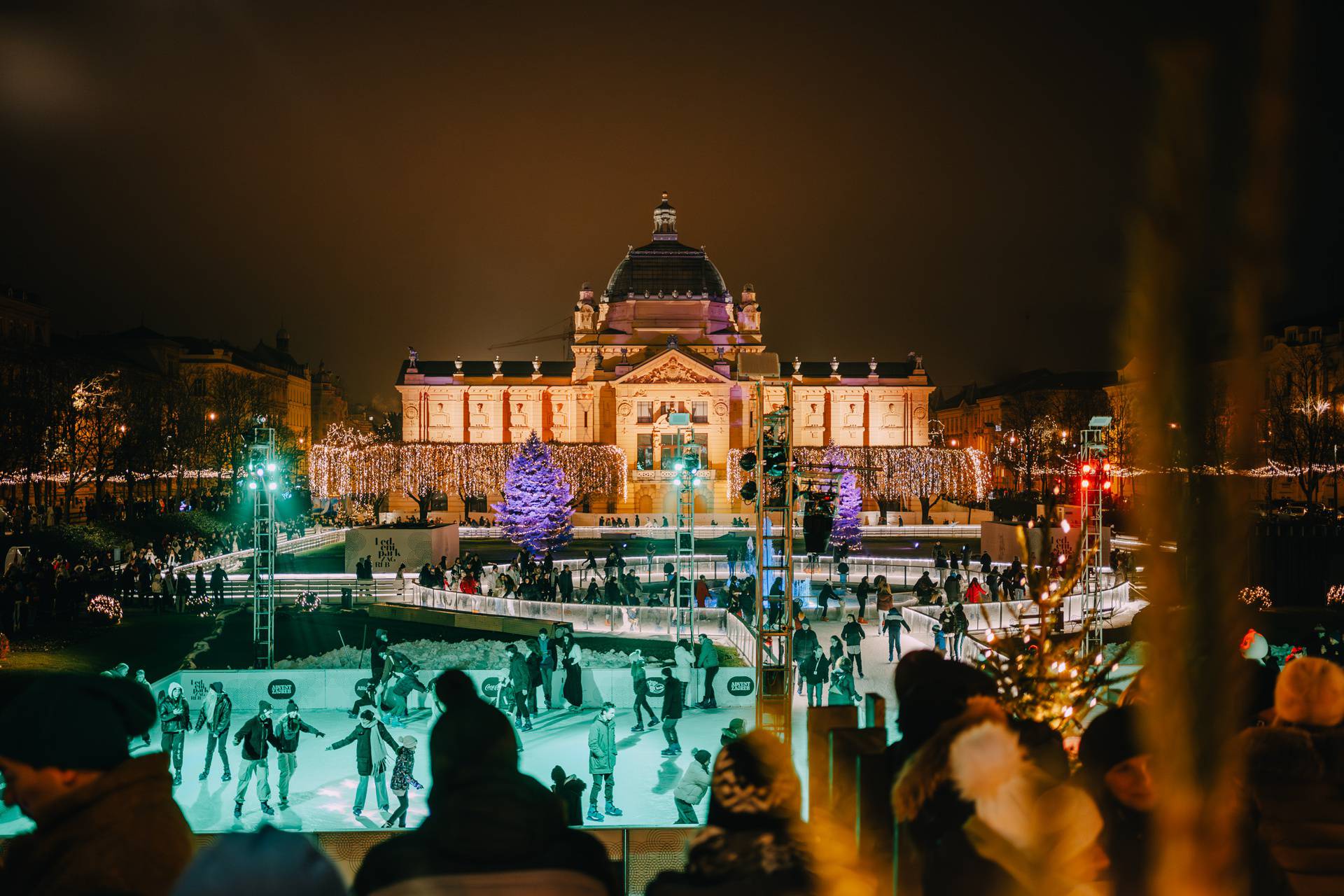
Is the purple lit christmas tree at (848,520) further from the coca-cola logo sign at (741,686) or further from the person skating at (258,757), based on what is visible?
the person skating at (258,757)

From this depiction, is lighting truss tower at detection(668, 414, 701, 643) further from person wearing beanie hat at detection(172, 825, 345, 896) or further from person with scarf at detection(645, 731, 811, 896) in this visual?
person wearing beanie hat at detection(172, 825, 345, 896)

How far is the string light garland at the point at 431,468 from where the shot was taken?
63656 millimetres

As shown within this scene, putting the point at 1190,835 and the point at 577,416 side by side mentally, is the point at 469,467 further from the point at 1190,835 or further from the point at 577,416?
the point at 1190,835

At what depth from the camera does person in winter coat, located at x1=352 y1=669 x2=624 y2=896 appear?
280 centimetres

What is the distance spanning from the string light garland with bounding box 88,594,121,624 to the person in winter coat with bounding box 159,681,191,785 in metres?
12.3

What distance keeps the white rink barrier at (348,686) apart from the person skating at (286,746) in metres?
4.11

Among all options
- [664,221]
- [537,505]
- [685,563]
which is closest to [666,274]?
[664,221]

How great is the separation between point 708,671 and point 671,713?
2.66 metres

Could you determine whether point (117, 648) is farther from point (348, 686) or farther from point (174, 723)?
point (174, 723)

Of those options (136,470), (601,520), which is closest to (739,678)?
(136,470)

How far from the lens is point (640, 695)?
602 inches

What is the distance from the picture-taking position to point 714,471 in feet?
250

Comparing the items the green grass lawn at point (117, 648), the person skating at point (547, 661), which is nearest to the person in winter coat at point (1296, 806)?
the person skating at point (547, 661)

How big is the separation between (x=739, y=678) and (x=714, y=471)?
59.5 m
